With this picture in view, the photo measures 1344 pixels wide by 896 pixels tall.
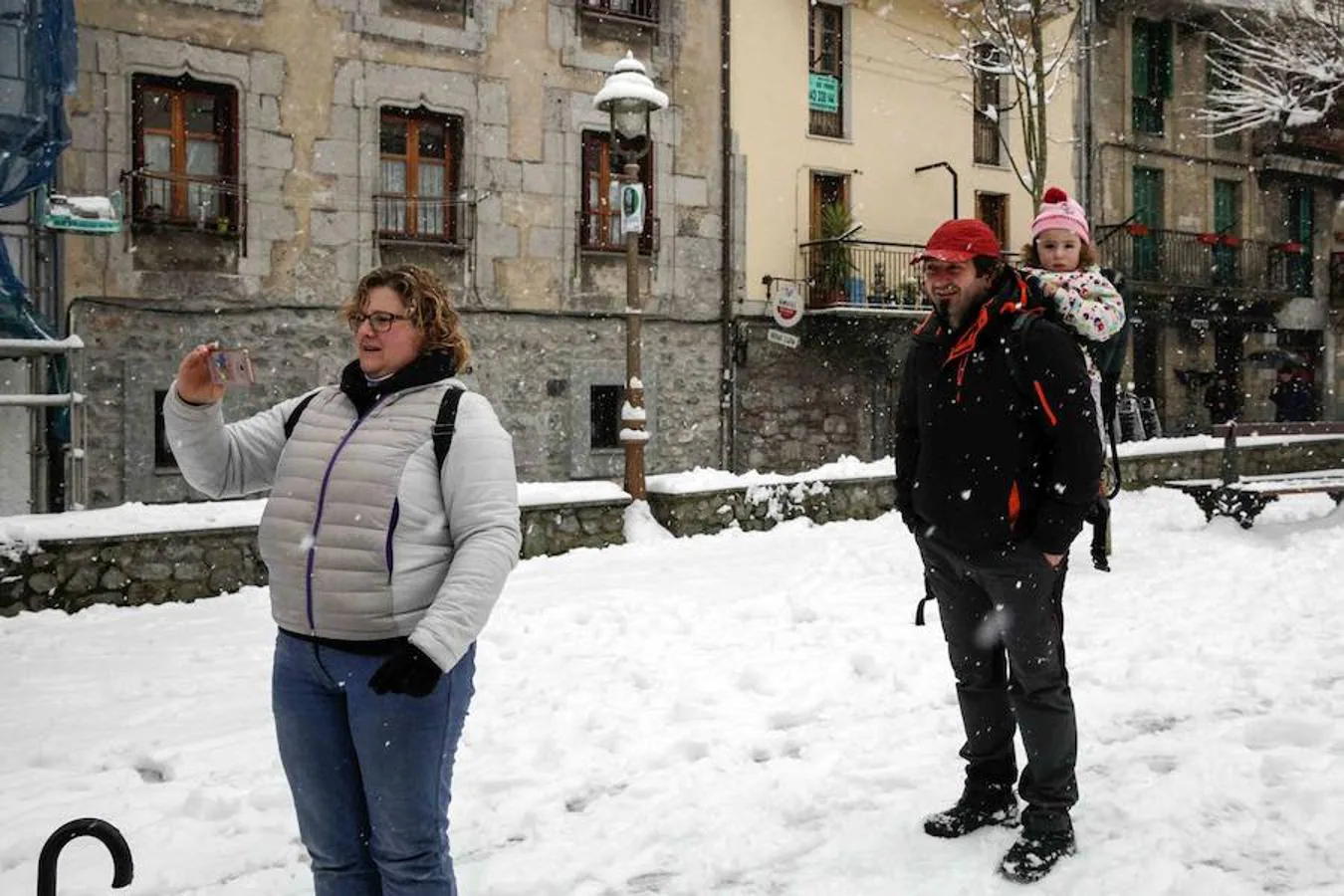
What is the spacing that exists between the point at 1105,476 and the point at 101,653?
5624mm

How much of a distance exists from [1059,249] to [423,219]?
12.7 metres

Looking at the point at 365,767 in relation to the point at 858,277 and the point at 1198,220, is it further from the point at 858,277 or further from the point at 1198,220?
the point at 1198,220

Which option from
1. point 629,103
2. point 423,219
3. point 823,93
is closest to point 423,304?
point 629,103

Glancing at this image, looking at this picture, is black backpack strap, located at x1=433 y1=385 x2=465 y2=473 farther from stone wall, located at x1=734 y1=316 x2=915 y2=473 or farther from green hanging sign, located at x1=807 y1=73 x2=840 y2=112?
green hanging sign, located at x1=807 y1=73 x2=840 y2=112

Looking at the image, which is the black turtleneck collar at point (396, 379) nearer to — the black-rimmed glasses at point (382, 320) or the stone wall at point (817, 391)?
the black-rimmed glasses at point (382, 320)

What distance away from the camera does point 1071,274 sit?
4.01 meters

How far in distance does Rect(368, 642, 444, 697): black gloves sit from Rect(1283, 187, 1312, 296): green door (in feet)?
95.5

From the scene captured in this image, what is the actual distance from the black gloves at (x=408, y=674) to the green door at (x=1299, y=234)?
2911 centimetres

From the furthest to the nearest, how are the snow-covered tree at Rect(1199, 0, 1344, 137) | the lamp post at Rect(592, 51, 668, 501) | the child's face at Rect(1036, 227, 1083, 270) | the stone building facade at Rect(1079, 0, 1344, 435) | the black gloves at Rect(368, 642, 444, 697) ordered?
the stone building facade at Rect(1079, 0, 1344, 435) → the snow-covered tree at Rect(1199, 0, 1344, 137) → the lamp post at Rect(592, 51, 668, 501) → the child's face at Rect(1036, 227, 1083, 270) → the black gloves at Rect(368, 642, 444, 697)

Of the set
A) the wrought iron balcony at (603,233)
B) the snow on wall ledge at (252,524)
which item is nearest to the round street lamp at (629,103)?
the snow on wall ledge at (252,524)

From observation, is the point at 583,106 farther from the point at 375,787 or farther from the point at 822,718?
the point at 375,787

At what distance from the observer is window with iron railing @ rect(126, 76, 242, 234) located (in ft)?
44.7

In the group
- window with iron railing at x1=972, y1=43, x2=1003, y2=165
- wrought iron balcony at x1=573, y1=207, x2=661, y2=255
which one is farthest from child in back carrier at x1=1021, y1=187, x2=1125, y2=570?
window with iron railing at x1=972, y1=43, x2=1003, y2=165

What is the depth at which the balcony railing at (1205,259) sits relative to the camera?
23.8m
